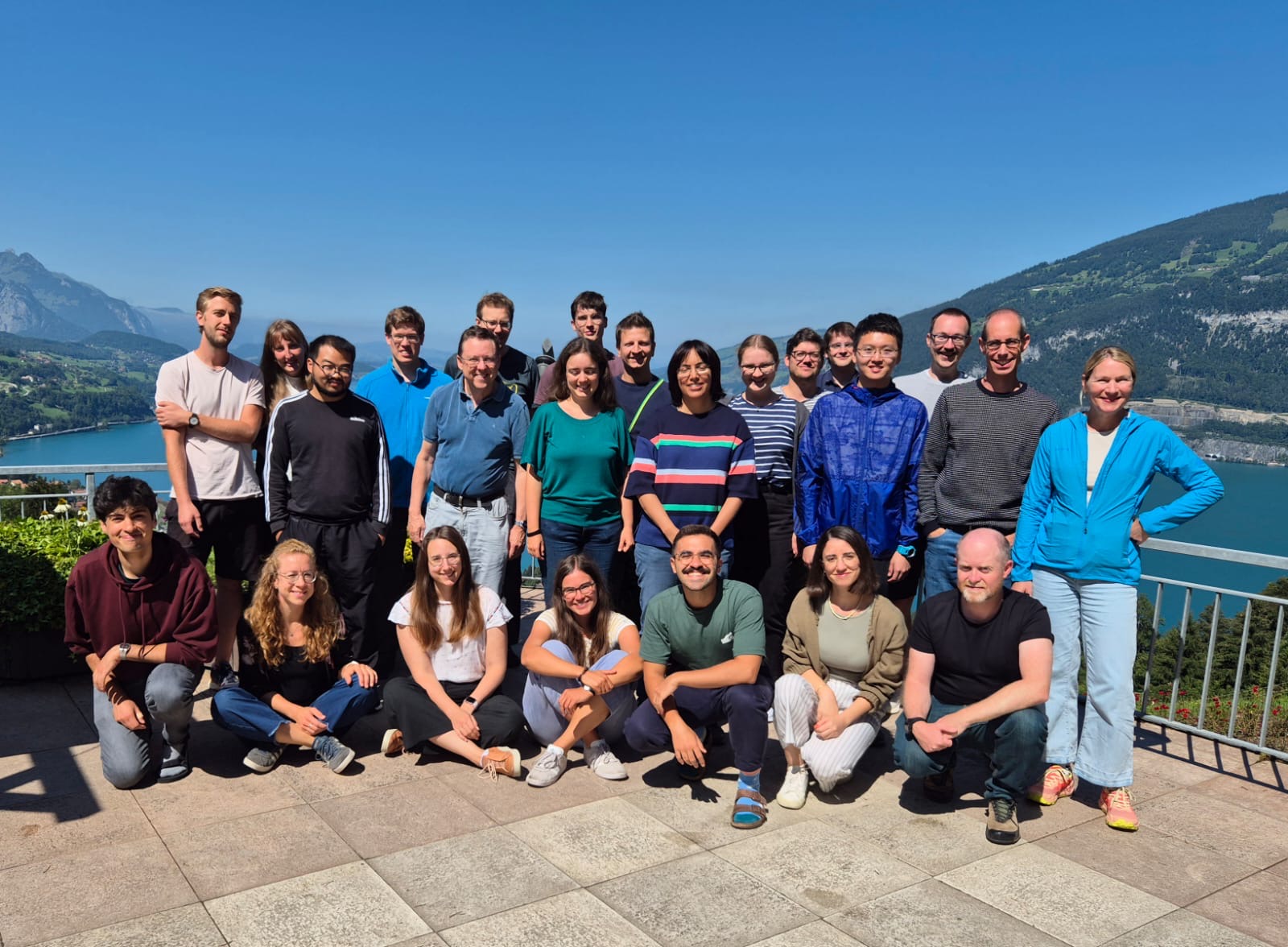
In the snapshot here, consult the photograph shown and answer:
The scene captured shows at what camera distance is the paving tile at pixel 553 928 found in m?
2.43

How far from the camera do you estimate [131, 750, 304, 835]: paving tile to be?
126 inches

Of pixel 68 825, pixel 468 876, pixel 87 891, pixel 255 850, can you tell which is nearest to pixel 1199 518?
pixel 468 876

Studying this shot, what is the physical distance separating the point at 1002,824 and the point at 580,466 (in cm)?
225

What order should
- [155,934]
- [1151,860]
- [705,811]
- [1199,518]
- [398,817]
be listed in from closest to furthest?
[155,934] → [1151,860] → [398,817] → [705,811] → [1199,518]

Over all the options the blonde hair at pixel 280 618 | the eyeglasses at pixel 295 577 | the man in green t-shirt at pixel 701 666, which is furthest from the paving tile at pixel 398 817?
the eyeglasses at pixel 295 577

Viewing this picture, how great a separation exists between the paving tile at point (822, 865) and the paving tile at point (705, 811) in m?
0.06

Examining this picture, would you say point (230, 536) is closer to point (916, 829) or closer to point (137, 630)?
point (137, 630)

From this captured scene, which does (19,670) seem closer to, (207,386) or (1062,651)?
(207,386)

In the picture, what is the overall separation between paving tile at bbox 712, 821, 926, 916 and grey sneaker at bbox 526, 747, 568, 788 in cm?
83

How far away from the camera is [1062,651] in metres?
3.51

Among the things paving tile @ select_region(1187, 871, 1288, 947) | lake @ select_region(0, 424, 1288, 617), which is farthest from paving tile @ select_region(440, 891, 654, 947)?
lake @ select_region(0, 424, 1288, 617)

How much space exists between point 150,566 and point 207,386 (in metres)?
0.96

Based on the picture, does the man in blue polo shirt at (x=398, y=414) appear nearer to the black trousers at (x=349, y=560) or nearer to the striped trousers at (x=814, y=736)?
the black trousers at (x=349, y=560)

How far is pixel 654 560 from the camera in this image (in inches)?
160
